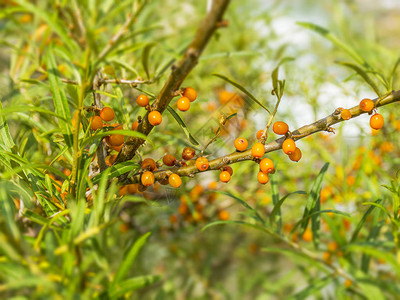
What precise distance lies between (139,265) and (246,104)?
2.76 ft

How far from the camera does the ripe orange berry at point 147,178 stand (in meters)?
0.44

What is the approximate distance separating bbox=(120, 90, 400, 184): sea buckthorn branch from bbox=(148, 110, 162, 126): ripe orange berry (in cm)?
9

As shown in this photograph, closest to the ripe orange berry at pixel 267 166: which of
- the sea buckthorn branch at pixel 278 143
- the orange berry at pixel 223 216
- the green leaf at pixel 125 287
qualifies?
the sea buckthorn branch at pixel 278 143

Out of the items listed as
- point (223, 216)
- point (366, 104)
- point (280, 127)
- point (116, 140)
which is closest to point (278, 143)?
point (280, 127)

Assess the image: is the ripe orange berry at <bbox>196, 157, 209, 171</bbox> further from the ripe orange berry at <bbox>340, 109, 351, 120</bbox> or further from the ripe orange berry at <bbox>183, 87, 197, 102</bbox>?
the ripe orange berry at <bbox>340, 109, 351, 120</bbox>

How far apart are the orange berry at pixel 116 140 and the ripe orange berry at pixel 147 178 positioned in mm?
58

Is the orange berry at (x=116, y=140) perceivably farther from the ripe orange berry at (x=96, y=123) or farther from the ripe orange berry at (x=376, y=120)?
the ripe orange berry at (x=376, y=120)

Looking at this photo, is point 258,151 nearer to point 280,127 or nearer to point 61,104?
point 280,127

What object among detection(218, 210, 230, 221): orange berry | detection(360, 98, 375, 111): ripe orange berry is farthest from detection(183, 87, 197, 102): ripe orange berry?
detection(218, 210, 230, 221): orange berry

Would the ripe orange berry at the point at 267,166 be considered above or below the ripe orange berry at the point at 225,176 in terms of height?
above

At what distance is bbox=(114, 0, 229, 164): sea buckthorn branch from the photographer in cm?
32

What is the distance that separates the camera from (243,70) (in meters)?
1.38

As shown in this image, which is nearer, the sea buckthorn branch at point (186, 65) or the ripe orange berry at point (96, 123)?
the sea buckthorn branch at point (186, 65)

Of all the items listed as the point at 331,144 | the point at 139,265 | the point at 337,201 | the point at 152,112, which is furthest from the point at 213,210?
the point at 152,112
